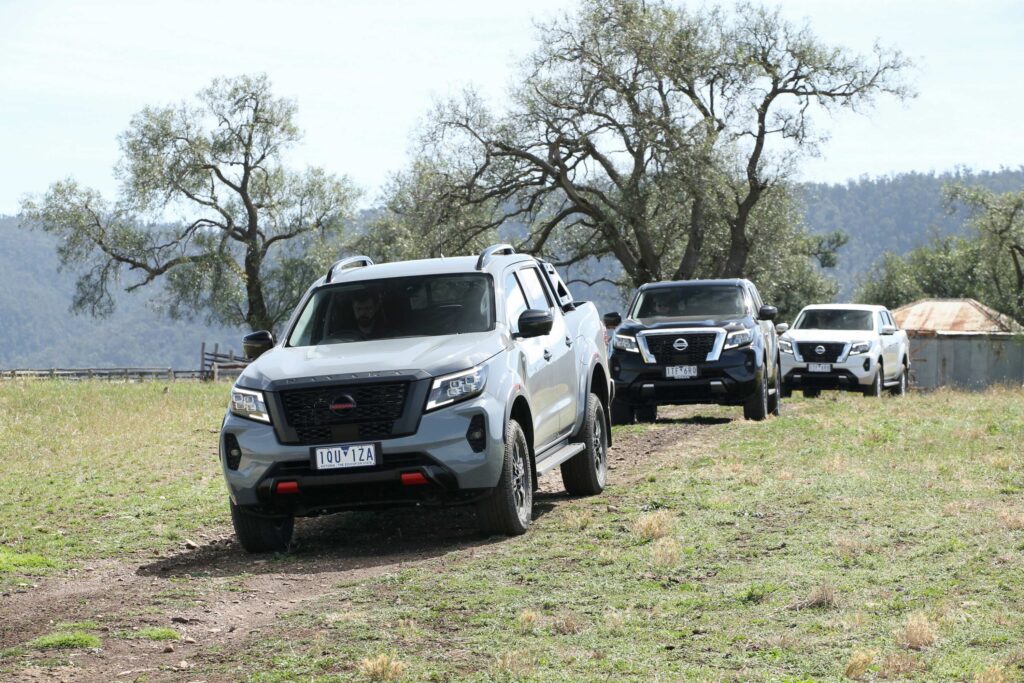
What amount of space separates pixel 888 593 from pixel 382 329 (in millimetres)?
4225

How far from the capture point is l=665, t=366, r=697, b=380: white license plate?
56.2ft

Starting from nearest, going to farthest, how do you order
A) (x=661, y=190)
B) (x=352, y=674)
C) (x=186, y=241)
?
1. (x=352, y=674)
2. (x=661, y=190)
3. (x=186, y=241)

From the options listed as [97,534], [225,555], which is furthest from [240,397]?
[97,534]

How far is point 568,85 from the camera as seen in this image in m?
36.2

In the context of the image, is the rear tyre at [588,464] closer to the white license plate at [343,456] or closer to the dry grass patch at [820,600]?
the white license plate at [343,456]

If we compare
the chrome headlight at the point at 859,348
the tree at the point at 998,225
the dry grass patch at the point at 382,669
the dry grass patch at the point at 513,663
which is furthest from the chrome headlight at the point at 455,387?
the tree at the point at 998,225

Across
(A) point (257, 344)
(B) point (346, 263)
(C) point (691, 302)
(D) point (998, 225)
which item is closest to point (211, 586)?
(A) point (257, 344)

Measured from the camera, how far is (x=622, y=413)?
1808cm

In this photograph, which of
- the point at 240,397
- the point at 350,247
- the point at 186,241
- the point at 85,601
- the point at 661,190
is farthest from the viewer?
the point at 186,241

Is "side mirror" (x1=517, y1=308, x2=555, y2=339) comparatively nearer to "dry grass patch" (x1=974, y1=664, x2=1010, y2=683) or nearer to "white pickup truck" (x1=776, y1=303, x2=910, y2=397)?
"dry grass patch" (x1=974, y1=664, x2=1010, y2=683)

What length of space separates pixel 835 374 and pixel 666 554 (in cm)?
1719

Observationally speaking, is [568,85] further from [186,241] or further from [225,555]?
[225,555]

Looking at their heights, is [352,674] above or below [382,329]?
below

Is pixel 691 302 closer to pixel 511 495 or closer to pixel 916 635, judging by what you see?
pixel 511 495
